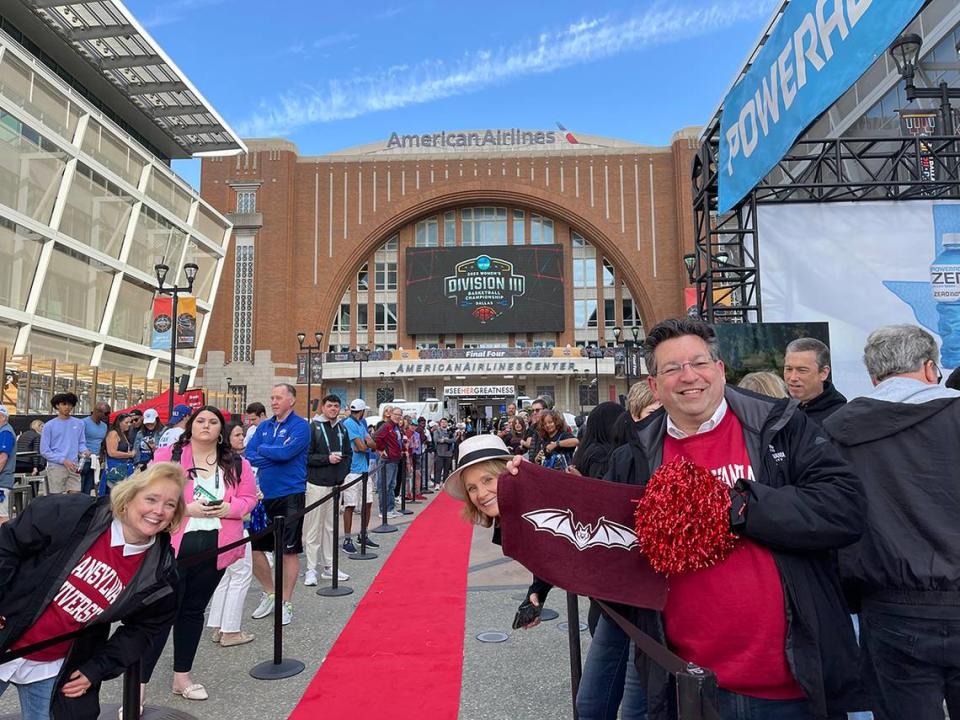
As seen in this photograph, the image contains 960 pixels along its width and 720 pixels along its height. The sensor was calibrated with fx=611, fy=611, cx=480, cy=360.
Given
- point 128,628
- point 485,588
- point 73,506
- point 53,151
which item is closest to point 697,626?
point 128,628

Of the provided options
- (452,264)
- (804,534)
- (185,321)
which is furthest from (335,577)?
(452,264)

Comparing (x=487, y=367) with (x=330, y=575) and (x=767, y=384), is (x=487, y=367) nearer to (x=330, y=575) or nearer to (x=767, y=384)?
(x=330, y=575)

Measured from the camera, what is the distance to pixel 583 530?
1.81 metres

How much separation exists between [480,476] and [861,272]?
9.34 metres

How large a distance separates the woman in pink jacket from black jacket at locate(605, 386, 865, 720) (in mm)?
3082

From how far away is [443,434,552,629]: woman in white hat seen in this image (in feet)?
7.29

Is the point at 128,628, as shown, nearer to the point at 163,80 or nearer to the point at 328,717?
the point at 328,717

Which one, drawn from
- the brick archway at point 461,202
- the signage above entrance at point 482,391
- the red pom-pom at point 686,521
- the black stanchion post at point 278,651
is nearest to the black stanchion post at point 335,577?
the black stanchion post at point 278,651

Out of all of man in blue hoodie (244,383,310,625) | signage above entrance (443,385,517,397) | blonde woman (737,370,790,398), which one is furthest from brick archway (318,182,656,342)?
blonde woman (737,370,790,398)

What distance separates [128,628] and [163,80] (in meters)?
34.9

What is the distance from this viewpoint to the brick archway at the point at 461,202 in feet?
151

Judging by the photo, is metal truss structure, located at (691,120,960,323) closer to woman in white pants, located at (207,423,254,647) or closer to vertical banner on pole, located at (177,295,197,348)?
woman in white pants, located at (207,423,254,647)

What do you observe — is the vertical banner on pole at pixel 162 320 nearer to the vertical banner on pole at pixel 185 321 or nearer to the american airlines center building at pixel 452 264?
the vertical banner on pole at pixel 185 321

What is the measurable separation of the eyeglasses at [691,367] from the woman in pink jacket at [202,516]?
3.04 metres
